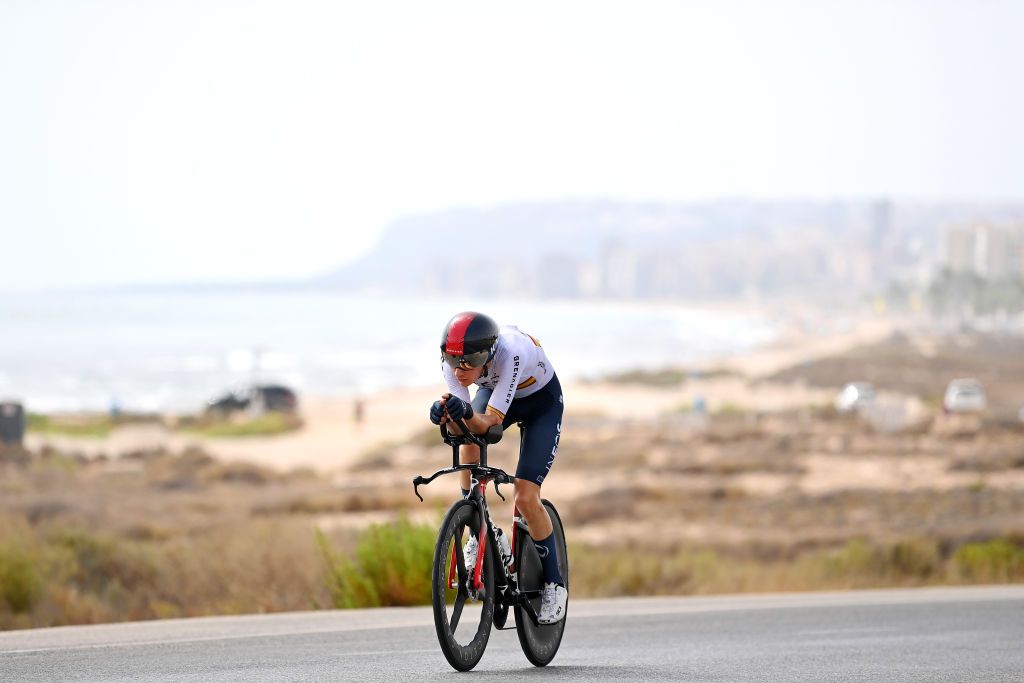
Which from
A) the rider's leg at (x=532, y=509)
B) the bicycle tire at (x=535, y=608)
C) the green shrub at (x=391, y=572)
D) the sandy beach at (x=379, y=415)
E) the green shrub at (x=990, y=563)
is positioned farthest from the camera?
the sandy beach at (x=379, y=415)

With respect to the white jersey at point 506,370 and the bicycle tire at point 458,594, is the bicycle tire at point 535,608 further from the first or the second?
the white jersey at point 506,370

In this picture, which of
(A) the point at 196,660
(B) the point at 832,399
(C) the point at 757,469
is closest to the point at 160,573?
(A) the point at 196,660

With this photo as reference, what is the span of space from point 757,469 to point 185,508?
51.3ft

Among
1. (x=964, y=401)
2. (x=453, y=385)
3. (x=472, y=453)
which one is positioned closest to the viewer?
(x=453, y=385)

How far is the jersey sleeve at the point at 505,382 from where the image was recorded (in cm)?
654

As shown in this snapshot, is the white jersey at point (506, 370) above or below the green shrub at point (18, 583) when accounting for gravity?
above

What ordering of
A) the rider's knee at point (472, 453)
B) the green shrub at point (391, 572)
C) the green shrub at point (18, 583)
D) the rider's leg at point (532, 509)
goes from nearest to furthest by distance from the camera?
the rider's knee at point (472, 453) < the rider's leg at point (532, 509) < the green shrub at point (391, 572) < the green shrub at point (18, 583)

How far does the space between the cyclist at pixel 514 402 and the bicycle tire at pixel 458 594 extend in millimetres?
89

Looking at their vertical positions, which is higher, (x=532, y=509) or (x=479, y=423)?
(x=479, y=423)

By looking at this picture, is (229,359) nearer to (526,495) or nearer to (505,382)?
(526,495)

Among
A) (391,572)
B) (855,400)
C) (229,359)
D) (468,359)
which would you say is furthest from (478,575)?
(229,359)

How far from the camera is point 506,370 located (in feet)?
21.7

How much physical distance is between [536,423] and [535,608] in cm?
99

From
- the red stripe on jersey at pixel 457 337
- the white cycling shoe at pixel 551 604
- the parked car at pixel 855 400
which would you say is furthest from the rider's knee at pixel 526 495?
the parked car at pixel 855 400
